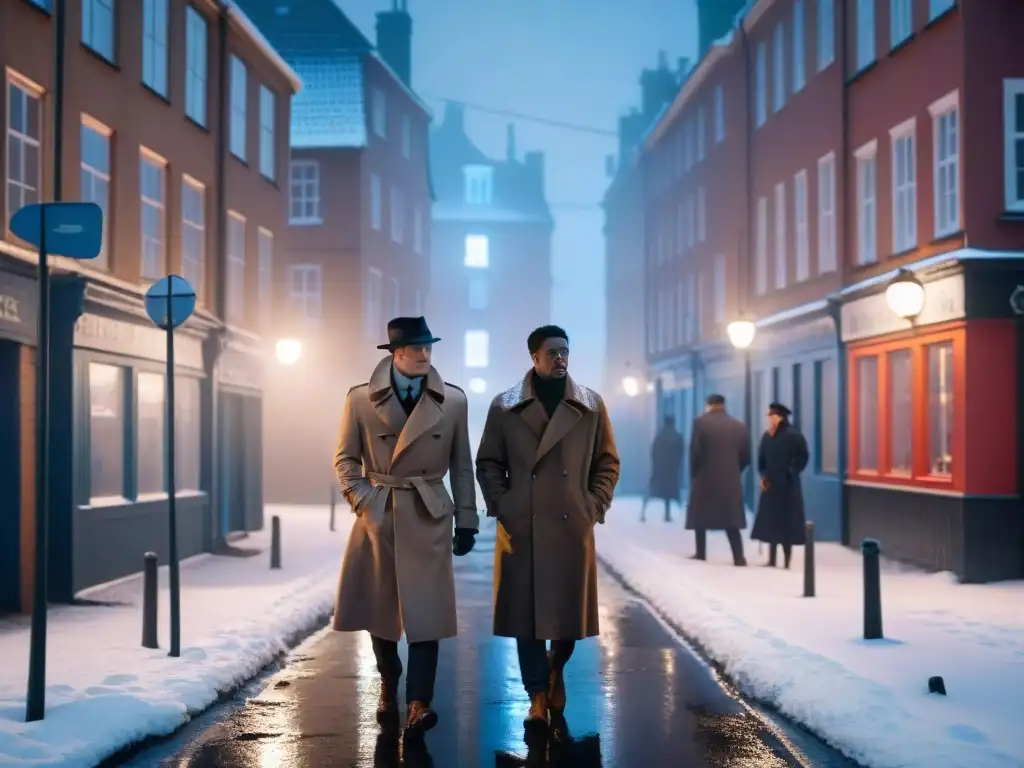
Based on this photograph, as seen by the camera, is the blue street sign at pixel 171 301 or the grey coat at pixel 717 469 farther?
the grey coat at pixel 717 469

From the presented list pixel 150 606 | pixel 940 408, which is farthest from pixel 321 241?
pixel 150 606

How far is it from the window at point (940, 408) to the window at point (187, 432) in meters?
10.2

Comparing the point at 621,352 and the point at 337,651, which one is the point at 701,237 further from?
the point at 337,651

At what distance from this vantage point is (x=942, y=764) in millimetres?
6848

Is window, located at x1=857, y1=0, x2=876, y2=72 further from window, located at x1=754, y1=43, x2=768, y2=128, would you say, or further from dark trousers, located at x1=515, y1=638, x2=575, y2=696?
dark trousers, located at x1=515, y1=638, x2=575, y2=696

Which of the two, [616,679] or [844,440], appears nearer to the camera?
[616,679]

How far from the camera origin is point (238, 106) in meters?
25.5

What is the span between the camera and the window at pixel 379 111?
4056cm

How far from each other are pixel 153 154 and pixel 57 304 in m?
4.96

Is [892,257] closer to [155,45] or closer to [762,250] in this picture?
[762,250]

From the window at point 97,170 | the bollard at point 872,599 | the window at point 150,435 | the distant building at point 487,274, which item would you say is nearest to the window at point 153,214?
the window at point 97,170

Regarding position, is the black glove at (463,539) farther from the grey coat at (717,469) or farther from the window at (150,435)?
the window at (150,435)

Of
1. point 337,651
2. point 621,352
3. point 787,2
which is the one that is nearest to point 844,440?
point 787,2

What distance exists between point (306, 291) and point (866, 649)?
29.5m
